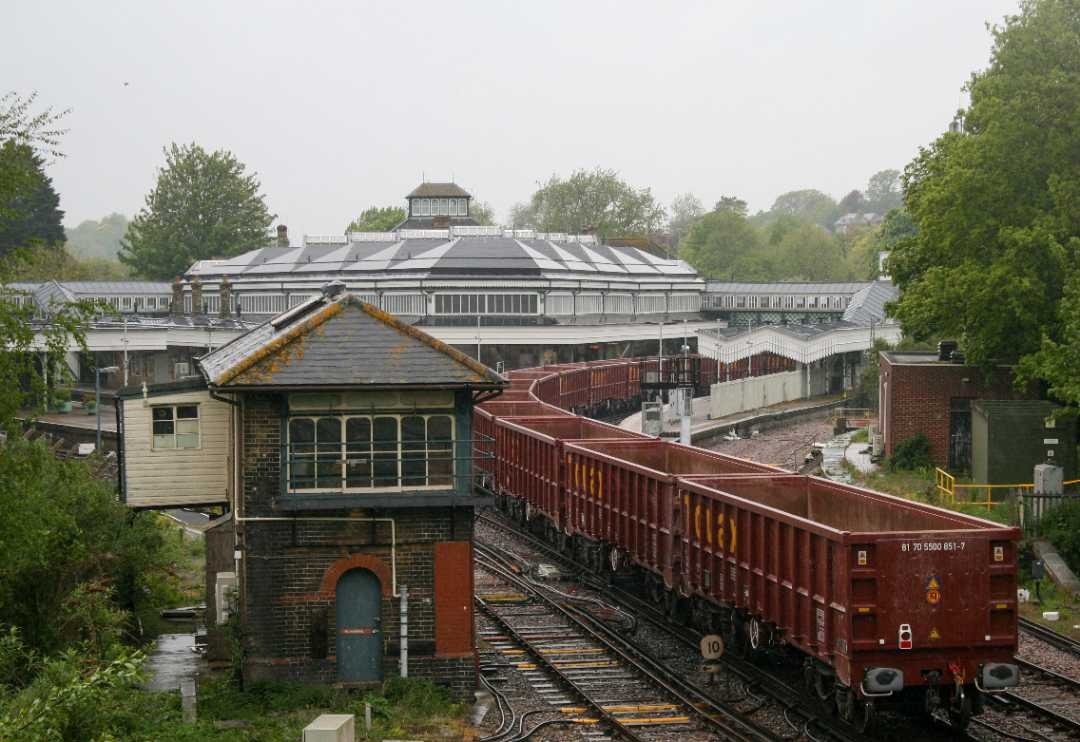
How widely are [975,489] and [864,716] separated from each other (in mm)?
19368

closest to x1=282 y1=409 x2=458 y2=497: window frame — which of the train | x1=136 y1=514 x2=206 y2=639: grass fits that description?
the train

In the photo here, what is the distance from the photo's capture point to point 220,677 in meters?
21.7

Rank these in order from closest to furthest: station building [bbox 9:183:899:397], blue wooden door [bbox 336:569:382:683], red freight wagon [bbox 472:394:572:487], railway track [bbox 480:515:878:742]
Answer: railway track [bbox 480:515:878:742], blue wooden door [bbox 336:569:382:683], red freight wagon [bbox 472:394:572:487], station building [bbox 9:183:899:397]

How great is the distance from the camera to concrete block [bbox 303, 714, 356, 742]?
53.1ft

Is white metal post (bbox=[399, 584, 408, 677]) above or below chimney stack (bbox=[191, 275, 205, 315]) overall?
below

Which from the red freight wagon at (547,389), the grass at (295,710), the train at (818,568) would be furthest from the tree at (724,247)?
the grass at (295,710)

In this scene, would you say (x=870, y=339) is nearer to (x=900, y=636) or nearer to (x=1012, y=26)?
(x=1012, y=26)

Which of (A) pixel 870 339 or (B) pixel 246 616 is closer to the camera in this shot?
(B) pixel 246 616

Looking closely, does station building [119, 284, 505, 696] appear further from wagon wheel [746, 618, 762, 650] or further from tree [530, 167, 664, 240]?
tree [530, 167, 664, 240]

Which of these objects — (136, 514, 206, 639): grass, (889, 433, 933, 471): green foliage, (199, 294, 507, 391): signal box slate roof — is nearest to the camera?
(199, 294, 507, 391): signal box slate roof

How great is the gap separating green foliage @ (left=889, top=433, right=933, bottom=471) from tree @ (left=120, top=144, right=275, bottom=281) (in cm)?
8729

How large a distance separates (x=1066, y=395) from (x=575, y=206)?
132 metres

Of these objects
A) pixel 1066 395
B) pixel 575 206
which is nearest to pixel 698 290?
pixel 575 206

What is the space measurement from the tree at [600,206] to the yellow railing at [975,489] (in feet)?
404
